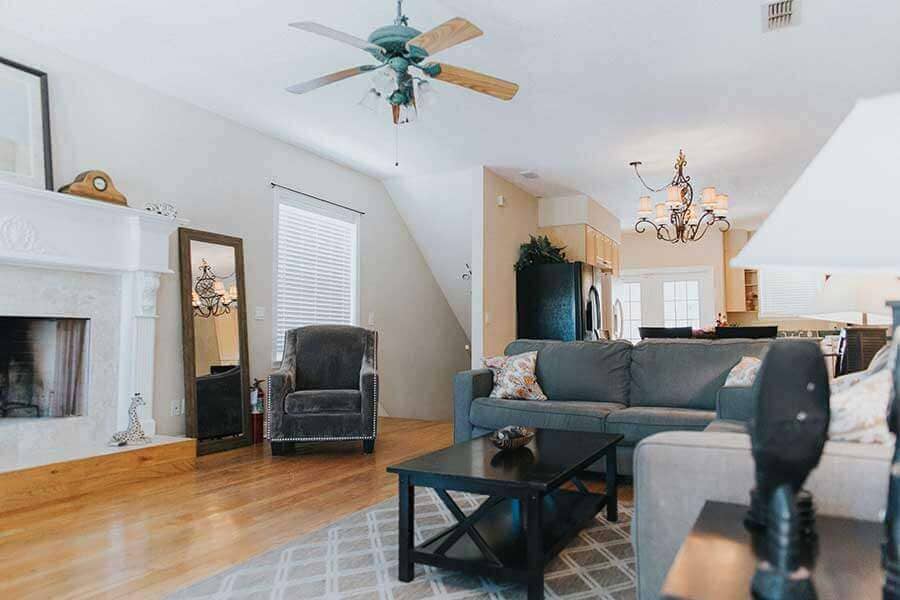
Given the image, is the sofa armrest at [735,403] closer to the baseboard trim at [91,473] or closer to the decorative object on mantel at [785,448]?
the decorative object on mantel at [785,448]

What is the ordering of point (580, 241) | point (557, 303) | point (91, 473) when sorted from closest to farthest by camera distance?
point (91, 473) → point (557, 303) → point (580, 241)

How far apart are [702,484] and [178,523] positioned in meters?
2.54

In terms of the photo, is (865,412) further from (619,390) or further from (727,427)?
(619,390)

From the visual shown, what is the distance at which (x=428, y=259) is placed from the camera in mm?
7551

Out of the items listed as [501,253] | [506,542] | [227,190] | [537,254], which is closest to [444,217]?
[501,253]

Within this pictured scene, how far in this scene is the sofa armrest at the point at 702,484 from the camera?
138cm

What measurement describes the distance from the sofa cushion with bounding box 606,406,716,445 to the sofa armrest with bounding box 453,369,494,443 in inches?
37.2

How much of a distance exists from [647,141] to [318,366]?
139 inches

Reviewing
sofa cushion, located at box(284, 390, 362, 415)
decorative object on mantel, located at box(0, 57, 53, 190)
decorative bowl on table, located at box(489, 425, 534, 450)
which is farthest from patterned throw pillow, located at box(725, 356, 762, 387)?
decorative object on mantel, located at box(0, 57, 53, 190)

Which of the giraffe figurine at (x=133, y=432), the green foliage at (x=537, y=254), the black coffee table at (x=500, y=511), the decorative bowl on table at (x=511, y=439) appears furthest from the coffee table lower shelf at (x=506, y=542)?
the green foliage at (x=537, y=254)

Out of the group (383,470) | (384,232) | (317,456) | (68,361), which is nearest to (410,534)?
(383,470)

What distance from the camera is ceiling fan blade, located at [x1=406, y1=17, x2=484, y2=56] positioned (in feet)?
8.53

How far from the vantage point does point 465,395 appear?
4211 mm

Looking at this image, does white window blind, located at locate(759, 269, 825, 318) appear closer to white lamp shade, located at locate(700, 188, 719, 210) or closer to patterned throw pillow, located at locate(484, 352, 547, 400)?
white lamp shade, located at locate(700, 188, 719, 210)
